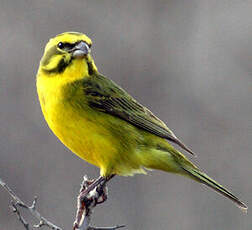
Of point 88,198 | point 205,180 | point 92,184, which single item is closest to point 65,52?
point 92,184

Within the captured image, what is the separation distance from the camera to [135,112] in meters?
8.27

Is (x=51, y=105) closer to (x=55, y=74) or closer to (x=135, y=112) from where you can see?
(x=55, y=74)

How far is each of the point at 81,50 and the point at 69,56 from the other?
6.1 inches

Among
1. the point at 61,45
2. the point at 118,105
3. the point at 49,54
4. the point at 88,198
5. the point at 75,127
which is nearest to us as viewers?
the point at 88,198

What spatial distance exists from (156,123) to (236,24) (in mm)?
7137

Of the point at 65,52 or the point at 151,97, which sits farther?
the point at 151,97

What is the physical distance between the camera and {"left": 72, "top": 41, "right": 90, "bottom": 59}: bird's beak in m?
7.66

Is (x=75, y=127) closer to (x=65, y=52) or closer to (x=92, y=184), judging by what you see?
(x=92, y=184)

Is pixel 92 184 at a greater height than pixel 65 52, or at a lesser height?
lesser

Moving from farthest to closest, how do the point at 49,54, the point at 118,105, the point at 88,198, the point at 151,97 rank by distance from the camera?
the point at 151,97, the point at 118,105, the point at 49,54, the point at 88,198

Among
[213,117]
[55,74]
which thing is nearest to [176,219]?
[213,117]

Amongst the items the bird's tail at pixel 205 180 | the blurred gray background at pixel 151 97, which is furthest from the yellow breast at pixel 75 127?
the blurred gray background at pixel 151 97

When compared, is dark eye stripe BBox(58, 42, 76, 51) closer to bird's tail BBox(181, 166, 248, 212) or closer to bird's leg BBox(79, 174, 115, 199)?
bird's leg BBox(79, 174, 115, 199)

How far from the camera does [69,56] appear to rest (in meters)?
7.73
